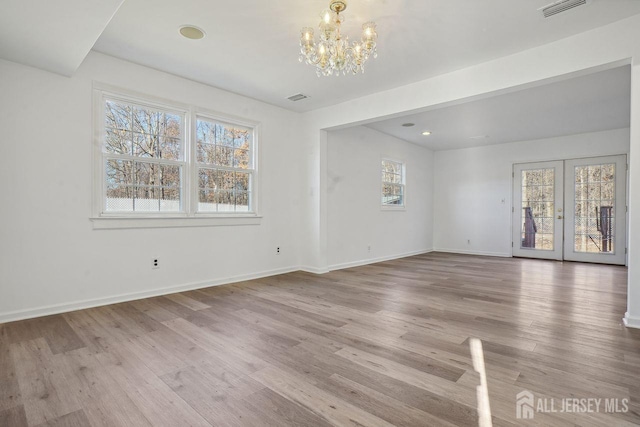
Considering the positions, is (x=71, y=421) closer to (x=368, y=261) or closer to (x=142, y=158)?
(x=142, y=158)

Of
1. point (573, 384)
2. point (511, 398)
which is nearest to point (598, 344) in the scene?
point (573, 384)

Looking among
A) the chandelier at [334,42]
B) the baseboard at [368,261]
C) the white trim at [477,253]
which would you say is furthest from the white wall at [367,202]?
the chandelier at [334,42]

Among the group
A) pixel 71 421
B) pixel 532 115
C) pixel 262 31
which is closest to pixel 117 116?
pixel 262 31

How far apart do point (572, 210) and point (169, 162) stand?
7896 mm

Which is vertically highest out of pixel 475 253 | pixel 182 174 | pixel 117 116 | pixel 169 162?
pixel 117 116

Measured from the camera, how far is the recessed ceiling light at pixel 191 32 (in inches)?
121

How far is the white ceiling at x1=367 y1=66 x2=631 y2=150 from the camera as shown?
4.42 meters

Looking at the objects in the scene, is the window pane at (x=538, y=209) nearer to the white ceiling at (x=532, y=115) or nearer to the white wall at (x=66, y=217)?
the white ceiling at (x=532, y=115)

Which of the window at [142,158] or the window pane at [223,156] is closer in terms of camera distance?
A: the window at [142,158]

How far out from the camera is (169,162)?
4.14 metres

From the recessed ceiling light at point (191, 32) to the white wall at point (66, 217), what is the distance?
1.07m

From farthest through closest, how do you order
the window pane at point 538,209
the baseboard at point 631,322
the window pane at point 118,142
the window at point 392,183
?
the window pane at point 538,209 < the window at point 392,183 < the window pane at point 118,142 < the baseboard at point 631,322

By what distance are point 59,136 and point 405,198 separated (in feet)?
21.1

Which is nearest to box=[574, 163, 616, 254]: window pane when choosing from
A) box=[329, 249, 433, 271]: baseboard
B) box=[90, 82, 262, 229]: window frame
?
box=[329, 249, 433, 271]: baseboard
